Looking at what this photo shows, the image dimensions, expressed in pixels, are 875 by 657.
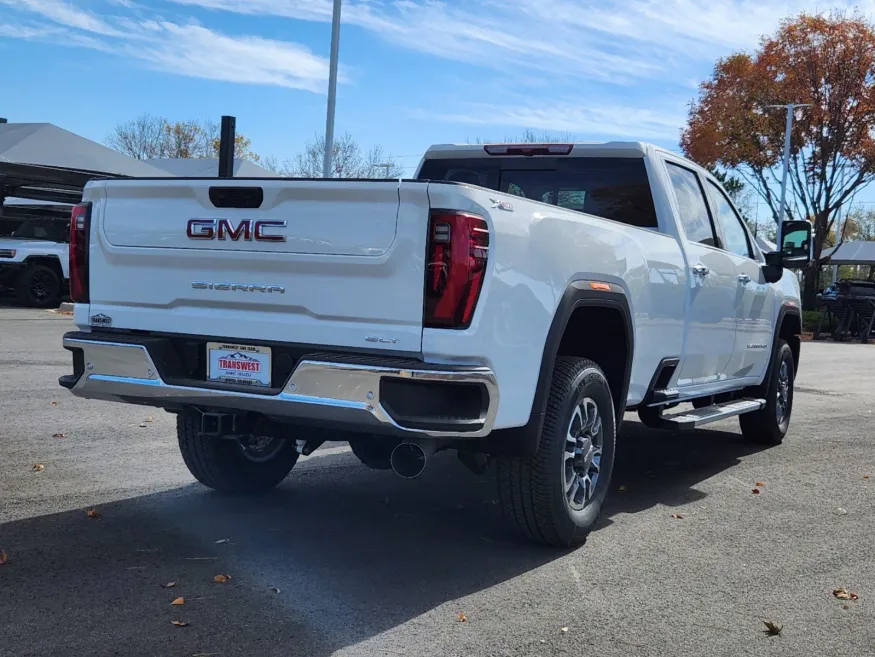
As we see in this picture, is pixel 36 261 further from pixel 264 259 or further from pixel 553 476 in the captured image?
pixel 553 476

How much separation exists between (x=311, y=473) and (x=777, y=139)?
3246 centimetres

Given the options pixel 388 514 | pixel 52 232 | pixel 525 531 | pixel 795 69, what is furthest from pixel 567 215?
pixel 795 69

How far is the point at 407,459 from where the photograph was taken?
4.59 meters

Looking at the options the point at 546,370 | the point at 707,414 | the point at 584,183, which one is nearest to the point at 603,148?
the point at 584,183

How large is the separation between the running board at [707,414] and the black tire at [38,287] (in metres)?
16.5

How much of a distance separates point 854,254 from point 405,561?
45.4m

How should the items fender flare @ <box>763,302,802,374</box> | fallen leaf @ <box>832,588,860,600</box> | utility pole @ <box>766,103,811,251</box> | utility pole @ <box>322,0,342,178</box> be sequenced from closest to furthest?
fallen leaf @ <box>832,588,860,600</box>, fender flare @ <box>763,302,802,374</box>, utility pole @ <box>322,0,342,178</box>, utility pole @ <box>766,103,811,251</box>

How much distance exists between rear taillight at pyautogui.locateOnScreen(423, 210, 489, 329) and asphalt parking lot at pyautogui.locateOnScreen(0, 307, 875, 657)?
1.17m

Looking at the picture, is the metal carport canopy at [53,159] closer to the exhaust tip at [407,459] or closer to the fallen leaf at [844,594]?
the exhaust tip at [407,459]

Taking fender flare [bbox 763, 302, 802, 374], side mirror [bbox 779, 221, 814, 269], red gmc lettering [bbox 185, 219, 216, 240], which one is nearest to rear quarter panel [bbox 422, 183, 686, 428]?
red gmc lettering [bbox 185, 219, 216, 240]

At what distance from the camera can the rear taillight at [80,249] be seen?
4965 millimetres

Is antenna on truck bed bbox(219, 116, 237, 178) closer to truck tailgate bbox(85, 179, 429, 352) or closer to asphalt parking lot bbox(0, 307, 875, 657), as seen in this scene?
asphalt parking lot bbox(0, 307, 875, 657)

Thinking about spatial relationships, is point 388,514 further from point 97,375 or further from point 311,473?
point 97,375

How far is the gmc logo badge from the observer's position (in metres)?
4.41
